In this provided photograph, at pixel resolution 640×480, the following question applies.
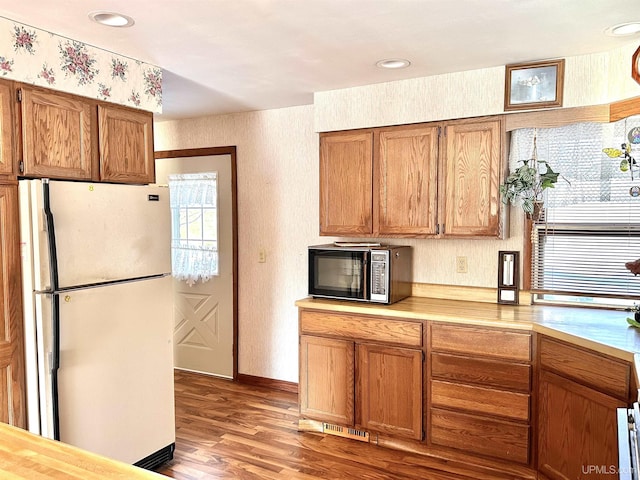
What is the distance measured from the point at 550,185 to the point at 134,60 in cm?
253

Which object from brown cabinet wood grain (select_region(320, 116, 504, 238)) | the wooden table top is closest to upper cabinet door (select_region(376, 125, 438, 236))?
A: brown cabinet wood grain (select_region(320, 116, 504, 238))

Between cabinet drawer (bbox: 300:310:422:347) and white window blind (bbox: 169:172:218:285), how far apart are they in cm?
150

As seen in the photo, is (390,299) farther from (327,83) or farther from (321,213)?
(327,83)

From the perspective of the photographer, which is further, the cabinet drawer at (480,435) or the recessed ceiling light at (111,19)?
the cabinet drawer at (480,435)

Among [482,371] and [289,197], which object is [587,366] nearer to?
[482,371]

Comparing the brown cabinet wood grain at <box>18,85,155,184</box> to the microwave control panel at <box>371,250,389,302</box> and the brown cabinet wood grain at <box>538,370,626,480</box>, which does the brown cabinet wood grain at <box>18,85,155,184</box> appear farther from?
the brown cabinet wood grain at <box>538,370,626,480</box>

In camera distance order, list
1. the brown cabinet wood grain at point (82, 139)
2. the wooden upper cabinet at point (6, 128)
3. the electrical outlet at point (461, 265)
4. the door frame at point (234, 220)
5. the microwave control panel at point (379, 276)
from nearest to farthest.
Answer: the wooden upper cabinet at point (6, 128)
the brown cabinet wood grain at point (82, 139)
the microwave control panel at point (379, 276)
the electrical outlet at point (461, 265)
the door frame at point (234, 220)

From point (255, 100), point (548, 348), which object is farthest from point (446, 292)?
point (255, 100)

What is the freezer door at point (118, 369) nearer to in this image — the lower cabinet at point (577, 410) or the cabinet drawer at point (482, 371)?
the cabinet drawer at point (482, 371)

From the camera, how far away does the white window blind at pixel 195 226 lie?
14.5ft

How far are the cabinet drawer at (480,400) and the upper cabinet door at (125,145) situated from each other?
214 cm

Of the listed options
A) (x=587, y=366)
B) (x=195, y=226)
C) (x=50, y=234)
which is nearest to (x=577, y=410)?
(x=587, y=366)

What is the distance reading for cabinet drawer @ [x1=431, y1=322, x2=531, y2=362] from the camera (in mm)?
2666

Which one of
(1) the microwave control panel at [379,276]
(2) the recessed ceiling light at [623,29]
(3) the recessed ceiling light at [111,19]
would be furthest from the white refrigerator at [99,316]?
(2) the recessed ceiling light at [623,29]
